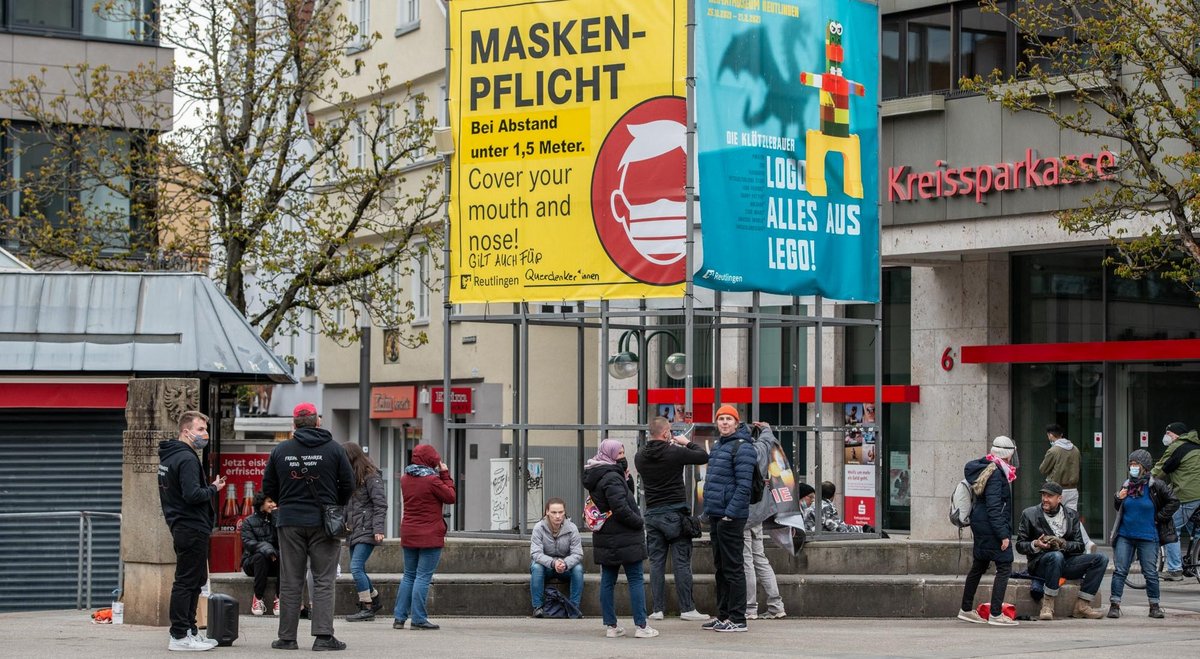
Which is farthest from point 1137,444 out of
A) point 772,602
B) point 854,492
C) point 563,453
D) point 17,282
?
point 17,282

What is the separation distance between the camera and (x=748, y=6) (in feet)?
58.2

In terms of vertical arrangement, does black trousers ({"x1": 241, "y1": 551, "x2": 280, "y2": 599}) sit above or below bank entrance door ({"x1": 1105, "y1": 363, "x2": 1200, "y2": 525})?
below

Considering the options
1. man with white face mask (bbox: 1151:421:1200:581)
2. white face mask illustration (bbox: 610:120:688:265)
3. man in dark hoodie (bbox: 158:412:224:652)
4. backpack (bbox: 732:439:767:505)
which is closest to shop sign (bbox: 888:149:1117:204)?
man with white face mask (bbox: 1151:421:1200:581)

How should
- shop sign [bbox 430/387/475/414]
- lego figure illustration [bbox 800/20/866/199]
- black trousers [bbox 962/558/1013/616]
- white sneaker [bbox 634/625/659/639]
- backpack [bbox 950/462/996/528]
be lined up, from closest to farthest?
white sneaker [bbox 634/625/659/639] → black trousers [bbox 962/558/1013/616] → backpack [bbox 950/462/996/528] → lego figure illustration [bbox 800/20/866/199] → shop sign [bbox 430/387/475/414]

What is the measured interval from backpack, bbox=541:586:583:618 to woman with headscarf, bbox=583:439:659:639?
71.6 inches

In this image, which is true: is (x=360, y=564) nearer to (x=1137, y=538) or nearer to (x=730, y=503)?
(x=730, y=503)

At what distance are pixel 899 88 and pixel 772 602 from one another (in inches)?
569

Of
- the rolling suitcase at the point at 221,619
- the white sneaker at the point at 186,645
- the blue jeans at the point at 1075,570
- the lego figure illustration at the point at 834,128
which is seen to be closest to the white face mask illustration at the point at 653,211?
the lego figure illustration at the point at 834,128

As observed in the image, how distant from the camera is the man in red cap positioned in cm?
1548

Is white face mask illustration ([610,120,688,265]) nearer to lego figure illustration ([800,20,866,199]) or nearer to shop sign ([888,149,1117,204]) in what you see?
lego figure illustration ([800,20,866,199])

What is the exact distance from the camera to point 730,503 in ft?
50.8

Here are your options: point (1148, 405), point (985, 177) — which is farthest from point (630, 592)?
point (1148, 405)

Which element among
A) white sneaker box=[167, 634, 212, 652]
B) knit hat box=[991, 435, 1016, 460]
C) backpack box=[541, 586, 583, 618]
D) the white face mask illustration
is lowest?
backpack box=[541, 586, 583, 618]

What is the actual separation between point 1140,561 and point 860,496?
11.4 metres
